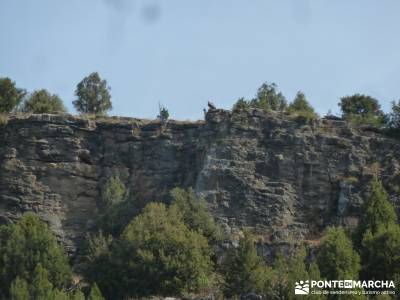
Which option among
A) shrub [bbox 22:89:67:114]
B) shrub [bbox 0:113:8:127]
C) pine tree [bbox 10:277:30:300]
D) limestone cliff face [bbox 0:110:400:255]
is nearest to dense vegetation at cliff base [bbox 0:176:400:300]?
pine tree [bbox 10:277:30:300]

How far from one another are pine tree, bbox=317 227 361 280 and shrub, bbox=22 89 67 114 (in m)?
17.6

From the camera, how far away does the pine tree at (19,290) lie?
167ft

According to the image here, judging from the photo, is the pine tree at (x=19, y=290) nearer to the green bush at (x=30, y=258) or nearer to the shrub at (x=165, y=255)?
the green bush at (x=30, y=258)

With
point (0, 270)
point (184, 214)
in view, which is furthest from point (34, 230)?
point (184, 214)

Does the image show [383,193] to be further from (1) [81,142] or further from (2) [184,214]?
(1) [81,142]

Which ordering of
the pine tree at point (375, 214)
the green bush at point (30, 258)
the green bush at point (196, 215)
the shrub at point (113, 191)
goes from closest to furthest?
1. the green bush at point (30, 258)
2. the pine tree at point (375, 214)
3. the green bush at point (196, 215)
4. the shrub at point (113, 191)

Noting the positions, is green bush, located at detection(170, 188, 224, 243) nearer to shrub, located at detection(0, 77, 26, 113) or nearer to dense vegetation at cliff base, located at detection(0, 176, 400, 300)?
dense vegetation at cliff base, located at detection(0, 176, 400, 300)

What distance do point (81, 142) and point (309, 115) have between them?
1099 centimetres

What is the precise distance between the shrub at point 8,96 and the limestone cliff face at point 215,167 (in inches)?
92.4

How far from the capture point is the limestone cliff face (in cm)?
5744

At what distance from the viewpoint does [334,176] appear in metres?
58.6

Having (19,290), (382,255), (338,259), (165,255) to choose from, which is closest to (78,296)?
(19,290)

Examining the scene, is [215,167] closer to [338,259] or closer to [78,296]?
[338,259]

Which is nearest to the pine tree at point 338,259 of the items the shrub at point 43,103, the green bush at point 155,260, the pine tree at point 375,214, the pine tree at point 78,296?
the pine tree at point 375,214
